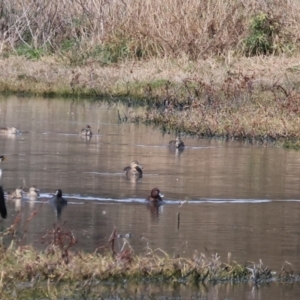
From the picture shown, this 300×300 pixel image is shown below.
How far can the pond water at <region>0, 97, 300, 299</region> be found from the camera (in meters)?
9.09

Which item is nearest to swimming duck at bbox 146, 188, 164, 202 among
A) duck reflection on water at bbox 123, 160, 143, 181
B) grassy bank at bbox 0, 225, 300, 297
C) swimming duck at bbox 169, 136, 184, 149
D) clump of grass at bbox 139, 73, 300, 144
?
duck reflection on water at bbox 123, 160, 143, 181

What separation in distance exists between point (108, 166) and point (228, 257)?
6055mm

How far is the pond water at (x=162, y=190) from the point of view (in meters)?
9.09

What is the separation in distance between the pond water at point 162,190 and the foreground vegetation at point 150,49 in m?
4.33

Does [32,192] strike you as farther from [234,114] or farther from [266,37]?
[266,37]

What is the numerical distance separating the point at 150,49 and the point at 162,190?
52.5ft

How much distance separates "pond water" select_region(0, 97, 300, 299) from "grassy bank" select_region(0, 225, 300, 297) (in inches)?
7.0

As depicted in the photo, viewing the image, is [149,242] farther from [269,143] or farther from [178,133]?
[178,133]

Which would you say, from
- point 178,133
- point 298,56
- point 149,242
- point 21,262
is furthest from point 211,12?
point 21,262

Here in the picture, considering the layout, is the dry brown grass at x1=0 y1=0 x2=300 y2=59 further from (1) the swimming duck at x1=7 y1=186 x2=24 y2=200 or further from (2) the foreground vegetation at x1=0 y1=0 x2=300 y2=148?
(1) the swimming duck at x1=7 y1=186 x2=24 y2=200

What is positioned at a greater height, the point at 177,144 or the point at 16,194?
the point at 177,144

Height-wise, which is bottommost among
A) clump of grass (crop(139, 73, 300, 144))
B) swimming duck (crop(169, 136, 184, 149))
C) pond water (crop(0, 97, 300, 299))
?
pond water (crop(0, 97, 300, 299))

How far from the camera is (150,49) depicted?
2773 centimetres

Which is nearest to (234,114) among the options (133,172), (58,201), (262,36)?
(133,172)
